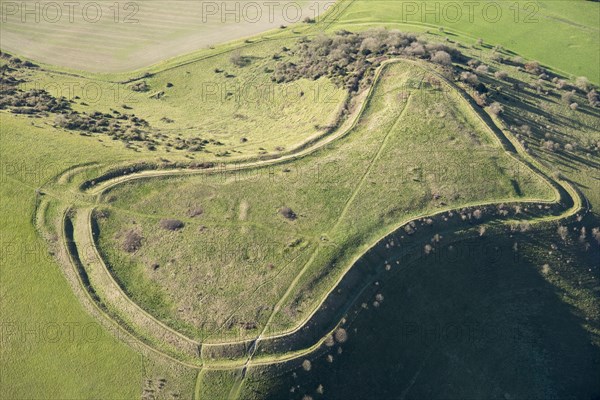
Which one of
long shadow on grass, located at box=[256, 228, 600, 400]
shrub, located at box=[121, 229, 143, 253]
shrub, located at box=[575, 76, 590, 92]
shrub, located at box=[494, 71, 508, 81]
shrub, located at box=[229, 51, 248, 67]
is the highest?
shrub, located at box=[229, 51, 248, 67]


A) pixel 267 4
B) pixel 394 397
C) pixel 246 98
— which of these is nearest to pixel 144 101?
pixel 246 98

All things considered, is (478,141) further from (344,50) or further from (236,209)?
(236,209)

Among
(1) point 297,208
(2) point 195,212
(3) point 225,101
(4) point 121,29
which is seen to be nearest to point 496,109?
(1) point 297,208

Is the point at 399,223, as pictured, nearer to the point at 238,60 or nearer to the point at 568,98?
the point at 568,98

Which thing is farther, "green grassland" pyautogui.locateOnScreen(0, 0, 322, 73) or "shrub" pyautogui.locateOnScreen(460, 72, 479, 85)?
"green grassland" pyautogui.locateOnScreen(0, 0, 322, 73)

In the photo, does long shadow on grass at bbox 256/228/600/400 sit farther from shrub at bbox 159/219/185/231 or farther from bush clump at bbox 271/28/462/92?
bush clump at bbox 271/28/462/92

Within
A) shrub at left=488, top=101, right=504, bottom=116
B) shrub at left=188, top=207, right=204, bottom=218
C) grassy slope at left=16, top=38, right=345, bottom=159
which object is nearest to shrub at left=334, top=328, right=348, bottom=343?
shrub at left=188, top=207, right=204, bottom=218

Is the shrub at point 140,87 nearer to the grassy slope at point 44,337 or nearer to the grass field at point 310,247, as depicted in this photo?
the grass field at point 310,247

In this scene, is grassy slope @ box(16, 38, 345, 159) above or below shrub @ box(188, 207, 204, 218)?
above

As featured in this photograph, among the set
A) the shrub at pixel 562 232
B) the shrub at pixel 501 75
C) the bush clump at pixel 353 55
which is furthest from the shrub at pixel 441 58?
the shrub at pixel 562 232
